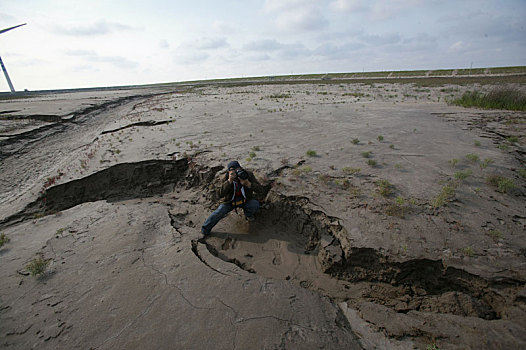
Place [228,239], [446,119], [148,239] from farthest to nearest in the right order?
[446,119] < [228,239] < [148,239]

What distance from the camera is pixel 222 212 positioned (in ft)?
15.7

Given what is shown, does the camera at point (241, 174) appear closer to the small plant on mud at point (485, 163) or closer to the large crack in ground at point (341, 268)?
the large crack in ground at point (341, 268)

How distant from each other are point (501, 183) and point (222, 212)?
5452mm

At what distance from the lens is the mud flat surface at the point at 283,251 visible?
2705 mm

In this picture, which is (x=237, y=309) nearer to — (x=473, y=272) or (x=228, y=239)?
(x=228, y=239)

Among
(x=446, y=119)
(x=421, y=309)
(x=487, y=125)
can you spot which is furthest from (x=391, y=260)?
(x=446, y=119)

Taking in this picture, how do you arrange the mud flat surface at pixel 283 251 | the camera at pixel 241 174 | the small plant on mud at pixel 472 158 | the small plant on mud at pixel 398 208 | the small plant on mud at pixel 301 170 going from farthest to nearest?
the small plant on mud at pixel 472 158, the small plant on mud at pixel 301 170, the camera at pixel 241 174, the small plant on mud at pixel 398 208, the mud flat surface at pixel 283 251

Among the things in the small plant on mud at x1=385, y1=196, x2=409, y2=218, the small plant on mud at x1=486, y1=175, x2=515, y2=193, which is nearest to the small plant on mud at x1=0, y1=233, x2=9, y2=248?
the small plant on mud at x1=385, y1=196, x2=409, y2=218

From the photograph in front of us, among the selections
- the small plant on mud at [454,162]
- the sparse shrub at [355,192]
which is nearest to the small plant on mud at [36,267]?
the sparse shrub at [355,192]

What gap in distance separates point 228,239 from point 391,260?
283 centimetres

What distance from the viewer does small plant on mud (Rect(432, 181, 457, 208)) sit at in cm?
437

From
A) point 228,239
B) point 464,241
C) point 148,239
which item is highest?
point 464,241

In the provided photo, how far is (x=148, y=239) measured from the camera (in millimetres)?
4348

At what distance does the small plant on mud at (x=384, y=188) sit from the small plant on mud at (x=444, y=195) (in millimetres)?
765
